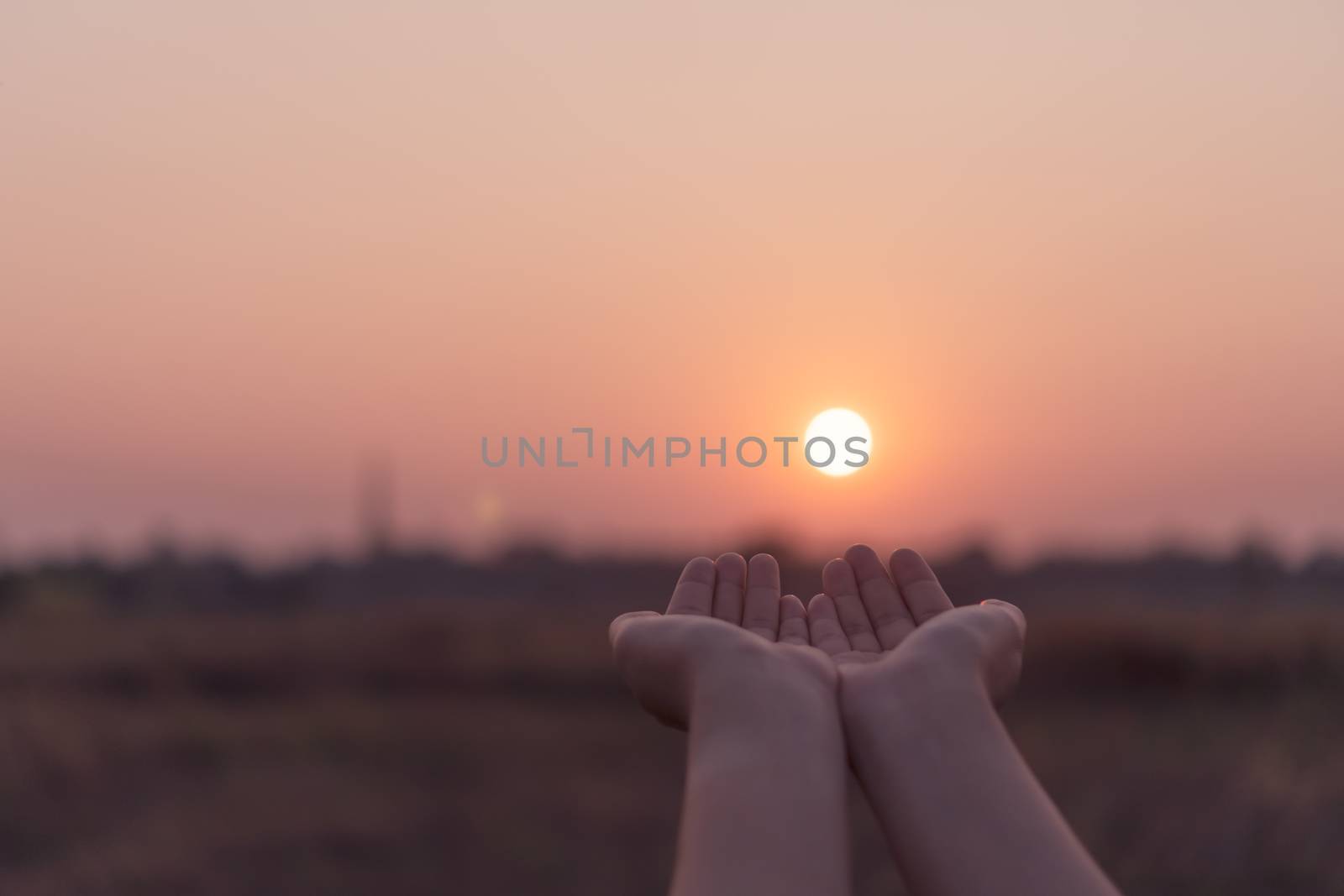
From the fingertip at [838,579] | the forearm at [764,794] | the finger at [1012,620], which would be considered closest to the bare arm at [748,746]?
the forearm at [764,794]

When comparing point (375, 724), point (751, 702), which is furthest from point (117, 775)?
point (751, 702)

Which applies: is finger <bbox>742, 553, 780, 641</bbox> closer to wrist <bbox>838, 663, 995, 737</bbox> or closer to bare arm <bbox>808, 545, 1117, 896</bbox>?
bare arm <bbox>808, 545, 1117, 896</bbox>

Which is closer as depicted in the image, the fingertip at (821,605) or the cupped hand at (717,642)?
the cupped hand at (717,642)

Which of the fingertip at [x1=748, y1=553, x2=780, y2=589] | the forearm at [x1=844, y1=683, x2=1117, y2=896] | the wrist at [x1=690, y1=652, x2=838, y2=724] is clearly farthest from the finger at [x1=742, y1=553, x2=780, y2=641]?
the forearm at [x1=844, y1=683, x2=1117, y2=896]

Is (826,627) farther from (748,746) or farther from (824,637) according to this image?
(748,746)

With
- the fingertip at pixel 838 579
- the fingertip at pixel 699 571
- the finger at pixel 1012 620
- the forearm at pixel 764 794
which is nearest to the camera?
the forearm at pixel 764 794

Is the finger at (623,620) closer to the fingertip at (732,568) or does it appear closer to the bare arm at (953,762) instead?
the fingertip at (732,568)
